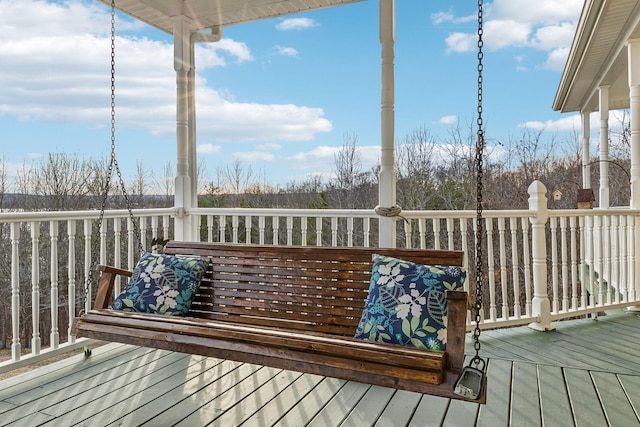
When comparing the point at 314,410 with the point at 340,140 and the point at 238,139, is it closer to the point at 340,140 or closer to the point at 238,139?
the point at 340,140

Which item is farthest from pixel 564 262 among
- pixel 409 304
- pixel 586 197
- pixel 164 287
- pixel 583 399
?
pixel 164 287

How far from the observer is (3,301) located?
22.6 feet

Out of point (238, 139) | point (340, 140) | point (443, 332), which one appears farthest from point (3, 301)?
point (443, 332)

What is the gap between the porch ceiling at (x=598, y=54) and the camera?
14.3 ft

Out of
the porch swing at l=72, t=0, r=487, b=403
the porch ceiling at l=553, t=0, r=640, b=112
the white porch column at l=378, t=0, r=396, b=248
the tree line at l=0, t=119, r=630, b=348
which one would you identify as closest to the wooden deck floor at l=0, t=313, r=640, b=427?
the porch swing at l=72, t=0, r=487, b=403

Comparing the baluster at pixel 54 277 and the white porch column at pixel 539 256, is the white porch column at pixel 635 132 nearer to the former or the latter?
the white porch column at pixel 539 256

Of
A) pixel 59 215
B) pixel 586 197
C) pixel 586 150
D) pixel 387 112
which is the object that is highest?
pixel 586 150

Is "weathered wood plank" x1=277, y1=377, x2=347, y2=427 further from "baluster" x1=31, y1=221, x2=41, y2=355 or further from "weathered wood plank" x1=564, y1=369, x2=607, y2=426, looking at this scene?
"baluster" x1=31, y1=221, x2=41, y2=355

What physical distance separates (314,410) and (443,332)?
30.2 inches

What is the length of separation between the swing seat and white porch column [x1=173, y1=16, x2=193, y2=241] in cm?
111

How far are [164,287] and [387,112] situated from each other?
1.89 m

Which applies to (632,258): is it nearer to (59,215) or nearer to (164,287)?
(164,287)

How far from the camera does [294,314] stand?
244cm

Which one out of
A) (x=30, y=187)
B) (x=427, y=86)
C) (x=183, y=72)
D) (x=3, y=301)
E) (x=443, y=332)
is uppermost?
(x=427, y=86)
